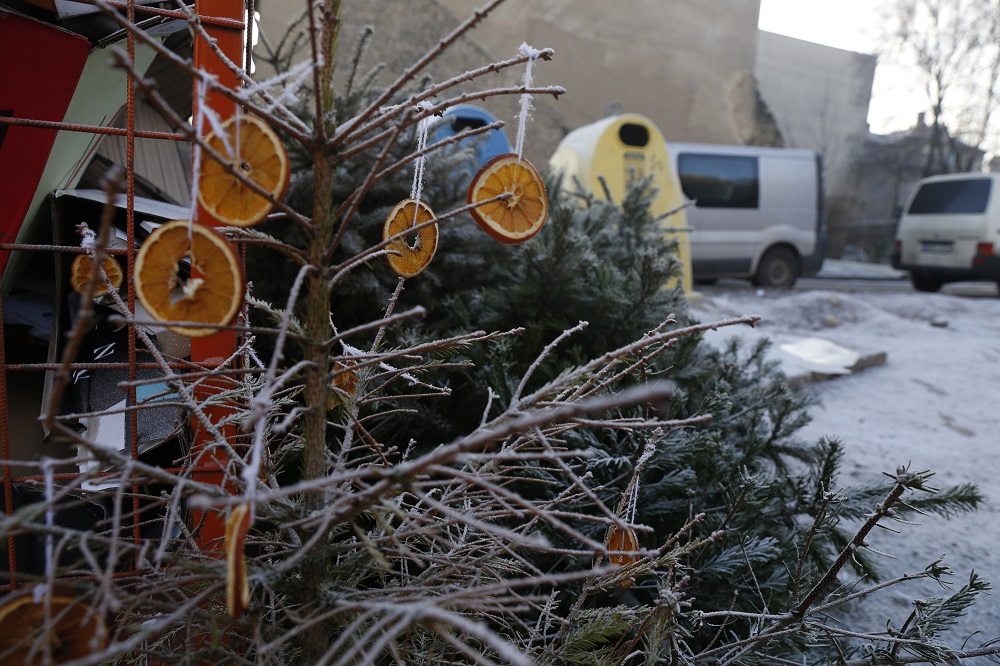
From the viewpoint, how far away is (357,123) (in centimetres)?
84

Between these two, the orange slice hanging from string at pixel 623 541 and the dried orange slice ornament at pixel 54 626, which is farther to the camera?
the orange slice hanging from string at pixel 623 541

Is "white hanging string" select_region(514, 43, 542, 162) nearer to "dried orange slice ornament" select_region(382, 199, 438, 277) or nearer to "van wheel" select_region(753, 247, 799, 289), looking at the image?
"dried orange slice ornament" select_region(382, 199, 438, 277)

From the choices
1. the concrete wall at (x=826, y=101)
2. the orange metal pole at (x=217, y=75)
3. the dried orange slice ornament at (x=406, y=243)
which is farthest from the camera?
the concrete wall at (x=826, y=101)

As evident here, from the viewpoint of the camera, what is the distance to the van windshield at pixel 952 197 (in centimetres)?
995

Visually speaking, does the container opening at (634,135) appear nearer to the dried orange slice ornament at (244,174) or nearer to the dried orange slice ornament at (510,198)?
the dried orange slice ornament at (510,198)

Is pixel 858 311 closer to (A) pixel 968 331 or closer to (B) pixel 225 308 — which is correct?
(A) pixel 968 331

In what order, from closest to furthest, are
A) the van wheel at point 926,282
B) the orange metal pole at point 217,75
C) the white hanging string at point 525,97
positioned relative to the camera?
1. the white hanging string at point 525,97
2. the orange metal pole at point 217,75
3. the van wheel at point 926,282

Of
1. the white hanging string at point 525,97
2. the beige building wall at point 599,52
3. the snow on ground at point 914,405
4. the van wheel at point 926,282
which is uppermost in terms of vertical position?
the beige building wall at point 599,52

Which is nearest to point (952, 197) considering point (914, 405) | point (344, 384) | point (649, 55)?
point (649, 55)

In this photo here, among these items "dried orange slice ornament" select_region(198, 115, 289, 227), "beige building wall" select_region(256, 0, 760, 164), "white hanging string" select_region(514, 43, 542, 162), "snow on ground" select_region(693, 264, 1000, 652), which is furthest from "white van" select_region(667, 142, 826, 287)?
"dried orange slice ornament" select_region(198, 115, 289, 227)

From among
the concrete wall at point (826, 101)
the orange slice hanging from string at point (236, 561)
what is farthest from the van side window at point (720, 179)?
the concrete wall at point (826, 101)

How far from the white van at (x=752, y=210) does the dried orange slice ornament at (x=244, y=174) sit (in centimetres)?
820

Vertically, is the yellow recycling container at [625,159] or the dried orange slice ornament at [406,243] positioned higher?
the yellow recycling container at [625,159]

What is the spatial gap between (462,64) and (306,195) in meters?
10.8
